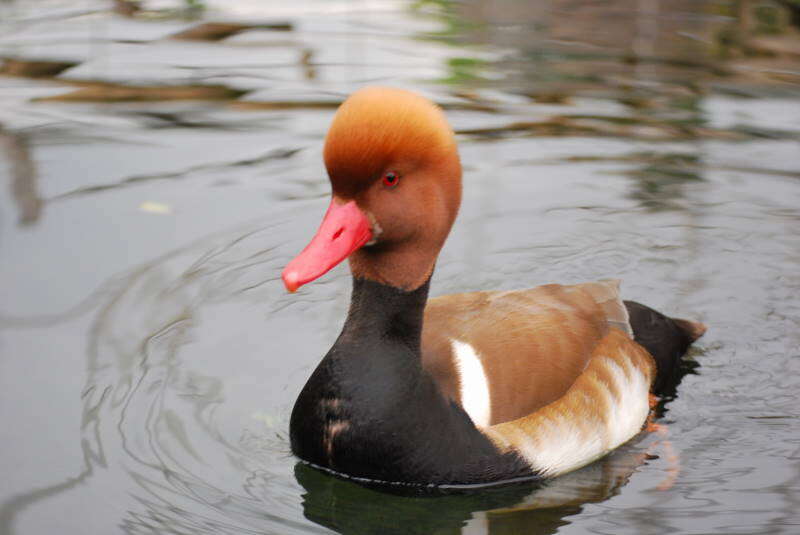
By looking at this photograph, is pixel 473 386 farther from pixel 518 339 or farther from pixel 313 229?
pixel 313 229

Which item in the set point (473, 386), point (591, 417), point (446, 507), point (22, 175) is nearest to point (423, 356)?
point (473, 386)

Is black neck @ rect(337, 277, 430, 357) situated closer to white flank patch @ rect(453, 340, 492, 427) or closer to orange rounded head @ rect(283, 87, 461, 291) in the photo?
orange rounded head @ rect(283, 87, 461, 291)

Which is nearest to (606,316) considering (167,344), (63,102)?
(167,344)

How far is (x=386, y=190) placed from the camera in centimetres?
345

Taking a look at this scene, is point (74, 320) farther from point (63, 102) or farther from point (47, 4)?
point (47, 4)

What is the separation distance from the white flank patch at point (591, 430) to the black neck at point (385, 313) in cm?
52

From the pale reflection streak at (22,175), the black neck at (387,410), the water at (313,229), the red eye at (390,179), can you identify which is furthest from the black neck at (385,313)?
the pale reflection streak at (22,175)

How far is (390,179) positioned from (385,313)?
458 millimetres

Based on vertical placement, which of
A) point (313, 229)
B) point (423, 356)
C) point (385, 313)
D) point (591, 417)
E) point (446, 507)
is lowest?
point (446, 507)

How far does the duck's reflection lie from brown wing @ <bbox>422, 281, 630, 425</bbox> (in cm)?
26

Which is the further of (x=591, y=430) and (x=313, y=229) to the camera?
(x=313, y=229)

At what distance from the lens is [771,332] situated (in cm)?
498

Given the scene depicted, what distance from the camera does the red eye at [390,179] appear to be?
11.3 ft

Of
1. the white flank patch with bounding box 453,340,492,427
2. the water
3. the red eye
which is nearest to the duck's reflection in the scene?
the water
